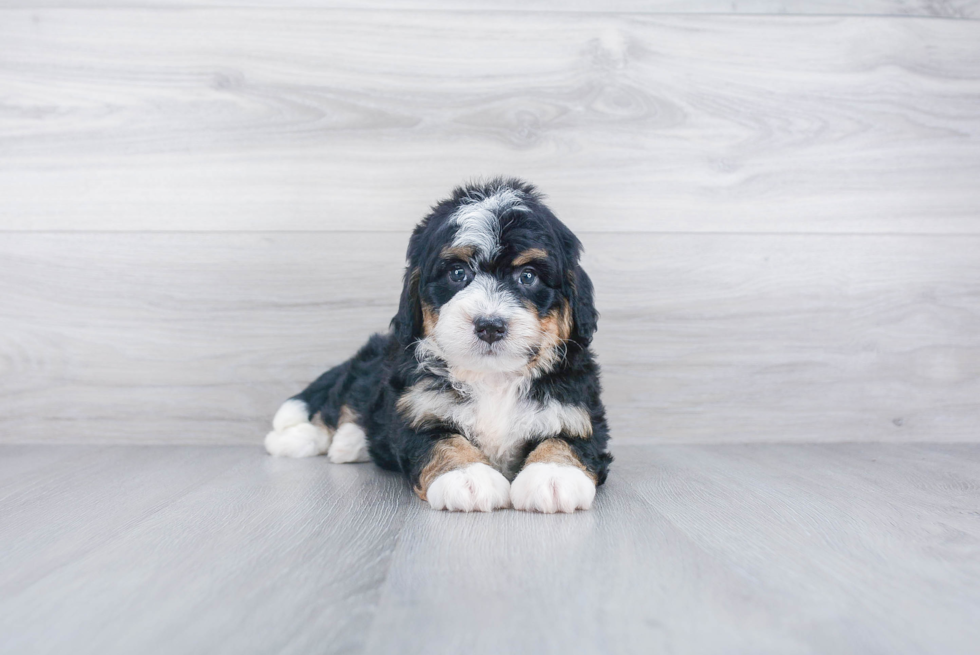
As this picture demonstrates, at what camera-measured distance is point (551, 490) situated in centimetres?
186

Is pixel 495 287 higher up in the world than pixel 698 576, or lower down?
higher up

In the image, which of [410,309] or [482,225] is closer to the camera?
[482,225]

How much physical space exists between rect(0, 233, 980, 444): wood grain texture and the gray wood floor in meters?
0.77

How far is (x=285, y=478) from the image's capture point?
94.3 inches

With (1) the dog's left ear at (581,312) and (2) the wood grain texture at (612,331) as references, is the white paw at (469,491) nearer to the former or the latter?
(1) the dog's left ear at (581,312)

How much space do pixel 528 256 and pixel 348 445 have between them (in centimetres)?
107

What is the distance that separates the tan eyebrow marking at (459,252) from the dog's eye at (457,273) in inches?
1.3

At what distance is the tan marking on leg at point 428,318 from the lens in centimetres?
212

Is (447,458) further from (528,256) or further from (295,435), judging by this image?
(295,435)

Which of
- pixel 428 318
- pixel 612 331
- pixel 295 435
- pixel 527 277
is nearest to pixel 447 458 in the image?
pixel 428 318

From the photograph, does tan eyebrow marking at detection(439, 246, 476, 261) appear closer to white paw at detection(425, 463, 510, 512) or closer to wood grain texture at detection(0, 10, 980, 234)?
white paw at detection(425, 463, 510, 512)

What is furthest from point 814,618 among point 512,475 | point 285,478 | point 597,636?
point 285,478

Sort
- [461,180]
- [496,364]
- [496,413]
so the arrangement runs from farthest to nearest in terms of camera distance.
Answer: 1. [461,180]
2. [496,413]
3. [496,364]

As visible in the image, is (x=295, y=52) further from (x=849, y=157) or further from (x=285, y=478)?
(x=849, y=157)
